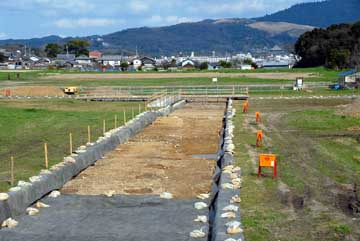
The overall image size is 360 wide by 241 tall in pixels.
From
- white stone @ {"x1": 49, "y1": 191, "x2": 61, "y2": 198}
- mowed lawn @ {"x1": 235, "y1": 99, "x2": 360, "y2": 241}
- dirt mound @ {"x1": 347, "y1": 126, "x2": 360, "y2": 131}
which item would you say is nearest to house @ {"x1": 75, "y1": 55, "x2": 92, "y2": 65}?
mowed lawn @ {"x1": 235, "y1": 99, "x2": 360, "y2": 241}

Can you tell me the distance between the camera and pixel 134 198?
44.3ft

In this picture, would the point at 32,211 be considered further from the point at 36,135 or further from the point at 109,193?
the point at 36,135

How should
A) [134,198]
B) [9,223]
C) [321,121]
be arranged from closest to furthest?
[9,223], [134,198], [321,121]

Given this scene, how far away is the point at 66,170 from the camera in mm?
15656

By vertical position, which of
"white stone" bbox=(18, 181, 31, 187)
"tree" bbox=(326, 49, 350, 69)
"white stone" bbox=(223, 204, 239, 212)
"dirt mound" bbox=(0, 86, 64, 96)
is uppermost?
"tree" bbox=(326, 49, 350, 69)

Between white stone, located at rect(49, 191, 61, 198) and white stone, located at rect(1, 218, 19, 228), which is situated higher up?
white stone, located at rect(1, 218, 19, 228)

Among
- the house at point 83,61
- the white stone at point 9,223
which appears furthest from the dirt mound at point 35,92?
the house at point 83,61

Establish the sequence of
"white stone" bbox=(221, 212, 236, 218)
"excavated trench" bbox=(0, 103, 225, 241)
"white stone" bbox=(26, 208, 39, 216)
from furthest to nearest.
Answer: "white stone" bbox=(26, 208, 39, 216), "excavated trench" bbox=(0, 103, 225, 241), "white stone" bbox=(221, 212, 236, 218)

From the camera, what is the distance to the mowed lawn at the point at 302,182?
1033 centimetres

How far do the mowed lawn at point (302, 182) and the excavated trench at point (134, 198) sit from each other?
3.71 ft

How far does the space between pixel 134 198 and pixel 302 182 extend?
13.8 feet

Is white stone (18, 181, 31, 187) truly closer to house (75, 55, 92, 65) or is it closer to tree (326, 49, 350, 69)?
tree (326, 49, 350, 69)

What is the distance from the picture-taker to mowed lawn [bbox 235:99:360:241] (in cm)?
1033

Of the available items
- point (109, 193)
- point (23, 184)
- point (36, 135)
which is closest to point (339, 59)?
point (36, 135)
